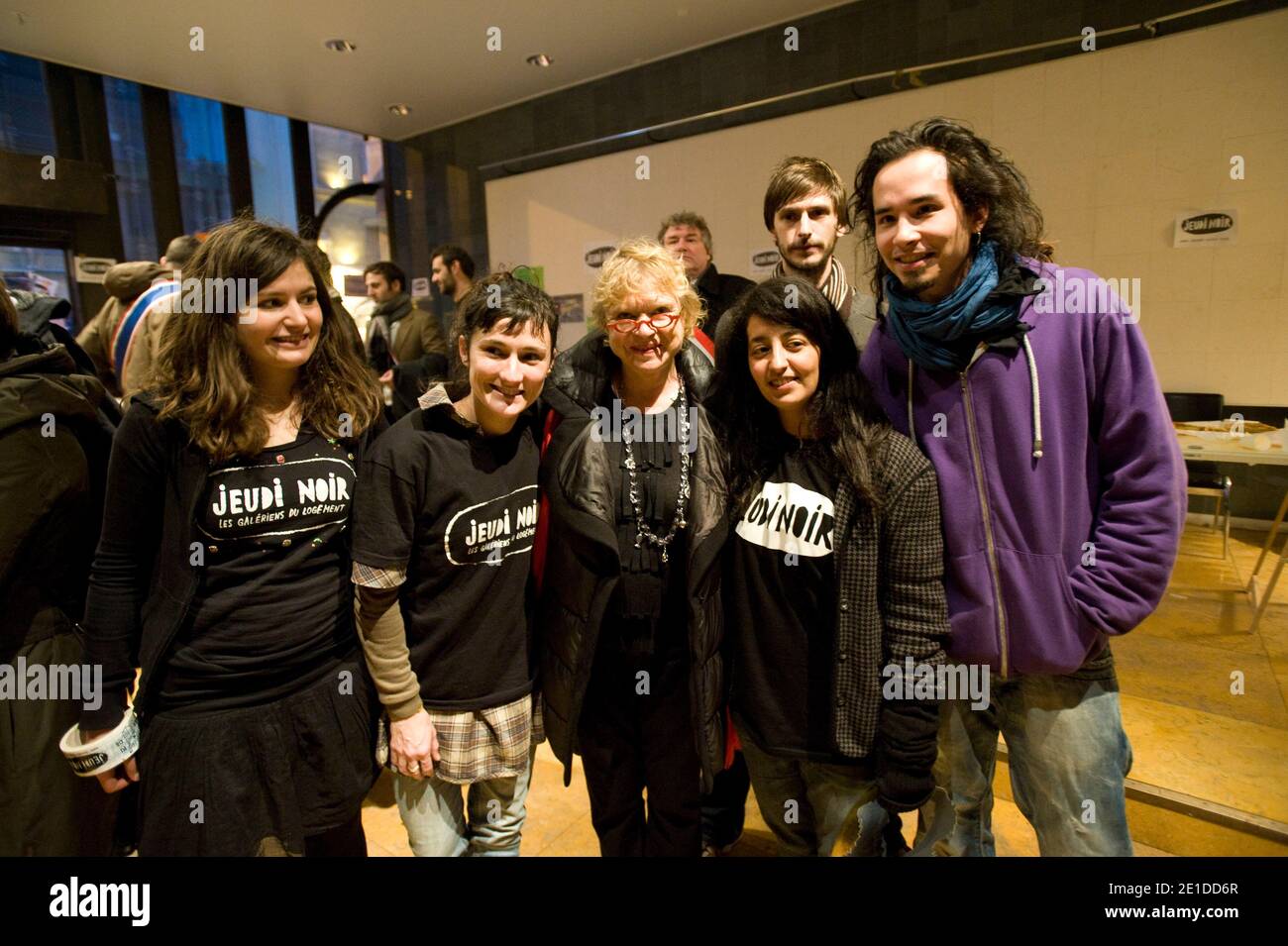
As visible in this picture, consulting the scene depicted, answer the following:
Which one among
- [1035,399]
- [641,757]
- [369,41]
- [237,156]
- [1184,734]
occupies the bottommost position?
[1184,734]

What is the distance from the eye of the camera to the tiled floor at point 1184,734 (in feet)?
7.00

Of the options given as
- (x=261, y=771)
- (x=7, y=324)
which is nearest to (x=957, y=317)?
(x=261, y=771)

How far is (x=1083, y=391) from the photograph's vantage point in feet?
4.21

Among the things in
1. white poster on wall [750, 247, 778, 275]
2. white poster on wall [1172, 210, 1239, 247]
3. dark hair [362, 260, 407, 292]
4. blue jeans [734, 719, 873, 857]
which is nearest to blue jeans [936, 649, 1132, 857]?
blue jeans [734, 719, 873, 857]

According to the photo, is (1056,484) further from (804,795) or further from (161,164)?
(161,164)

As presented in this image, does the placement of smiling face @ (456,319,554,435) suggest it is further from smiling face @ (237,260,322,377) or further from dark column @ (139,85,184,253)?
dark column @ (139,85,184,253)

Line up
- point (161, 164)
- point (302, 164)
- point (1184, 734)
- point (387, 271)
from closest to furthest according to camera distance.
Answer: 1. point (1184, 734)
2. point (387, 271)
3. point (161, 164)
4. point (302, 164)

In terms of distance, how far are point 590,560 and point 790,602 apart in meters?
0.45

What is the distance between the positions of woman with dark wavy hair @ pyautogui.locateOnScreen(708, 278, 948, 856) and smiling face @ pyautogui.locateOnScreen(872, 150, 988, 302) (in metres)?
0.17

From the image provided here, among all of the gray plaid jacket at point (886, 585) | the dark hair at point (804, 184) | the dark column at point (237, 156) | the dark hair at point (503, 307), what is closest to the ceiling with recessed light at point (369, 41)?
the dark column at point (237, 156)

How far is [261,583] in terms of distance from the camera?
1337mm
